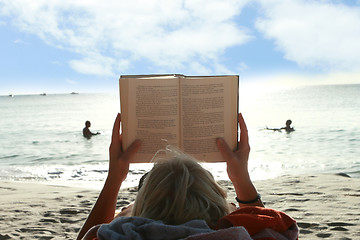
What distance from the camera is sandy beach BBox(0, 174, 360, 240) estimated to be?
3869 millimetres

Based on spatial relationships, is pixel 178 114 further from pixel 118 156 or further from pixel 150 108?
pixel 118 156

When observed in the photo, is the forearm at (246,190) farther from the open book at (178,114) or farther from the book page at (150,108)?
the book page at (150,108)

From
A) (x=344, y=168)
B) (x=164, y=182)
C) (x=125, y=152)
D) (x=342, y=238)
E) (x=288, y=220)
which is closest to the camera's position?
(x=164, y=182)

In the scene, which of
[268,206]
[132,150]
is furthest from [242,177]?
[268,206]

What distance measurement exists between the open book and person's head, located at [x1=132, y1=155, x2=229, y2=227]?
76 centimetres

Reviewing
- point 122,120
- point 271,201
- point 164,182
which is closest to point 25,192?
point 271,201

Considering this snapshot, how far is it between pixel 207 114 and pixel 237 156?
1.02 feet

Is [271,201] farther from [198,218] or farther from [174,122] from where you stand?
[198,218]

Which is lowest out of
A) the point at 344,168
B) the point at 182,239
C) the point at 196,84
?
the point at 344,168

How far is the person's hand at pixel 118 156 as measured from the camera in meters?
1.93

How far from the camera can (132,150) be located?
2.07 metres

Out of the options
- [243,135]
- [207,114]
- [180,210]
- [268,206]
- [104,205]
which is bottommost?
[268,206]

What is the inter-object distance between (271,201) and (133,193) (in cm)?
205

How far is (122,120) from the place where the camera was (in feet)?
6.98
